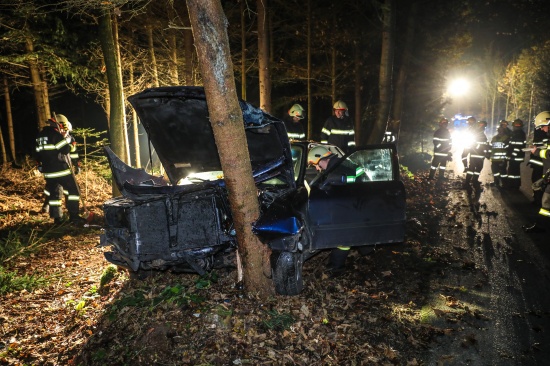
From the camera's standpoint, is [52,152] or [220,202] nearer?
[220,202]

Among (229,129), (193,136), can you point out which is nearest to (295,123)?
(193,136)

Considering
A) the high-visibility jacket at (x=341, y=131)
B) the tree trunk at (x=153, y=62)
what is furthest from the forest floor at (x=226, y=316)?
the tree trunk at (x=153, y=62)

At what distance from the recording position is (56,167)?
24.6 feet

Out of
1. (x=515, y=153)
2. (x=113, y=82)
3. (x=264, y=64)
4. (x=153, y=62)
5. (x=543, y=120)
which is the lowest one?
(x=515, y=153)

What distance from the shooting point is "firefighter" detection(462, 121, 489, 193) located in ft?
34.4

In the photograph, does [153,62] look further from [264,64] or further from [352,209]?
[352,209]

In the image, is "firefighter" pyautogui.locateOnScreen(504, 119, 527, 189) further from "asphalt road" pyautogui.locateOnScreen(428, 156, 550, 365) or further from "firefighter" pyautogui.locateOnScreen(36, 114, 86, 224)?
"firefighter" pyautogui.locateOnScreen(36, 114, 86, 224)

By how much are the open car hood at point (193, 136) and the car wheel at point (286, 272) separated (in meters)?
0.98

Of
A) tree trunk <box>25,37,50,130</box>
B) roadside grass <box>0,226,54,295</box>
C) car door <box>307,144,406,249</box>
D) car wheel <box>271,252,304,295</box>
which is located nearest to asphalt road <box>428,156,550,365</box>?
car door <box>307,144,406,249</box>

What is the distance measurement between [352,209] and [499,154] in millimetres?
8202

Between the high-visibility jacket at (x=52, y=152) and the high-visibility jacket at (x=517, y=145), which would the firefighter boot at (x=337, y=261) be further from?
the high-visibility jacket at (x=517, y=145)

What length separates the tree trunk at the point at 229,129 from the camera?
3.20 m

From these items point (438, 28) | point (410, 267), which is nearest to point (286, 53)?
point (438, 28)

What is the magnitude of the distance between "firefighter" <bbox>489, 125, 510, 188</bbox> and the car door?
7.34m
